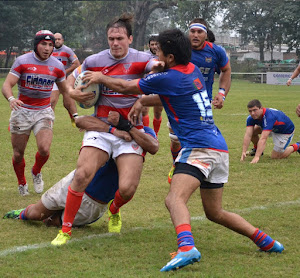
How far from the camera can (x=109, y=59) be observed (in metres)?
6.30

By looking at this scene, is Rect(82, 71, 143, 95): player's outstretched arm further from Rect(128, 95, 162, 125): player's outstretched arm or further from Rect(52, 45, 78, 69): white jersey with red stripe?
Rect(52, 45, 78, 69): white jersey with red stripe

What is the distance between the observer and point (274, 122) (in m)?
11.3

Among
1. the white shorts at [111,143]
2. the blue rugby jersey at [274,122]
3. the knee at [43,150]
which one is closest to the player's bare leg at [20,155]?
the knee at [43,150]

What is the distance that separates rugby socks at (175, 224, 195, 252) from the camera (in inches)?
186

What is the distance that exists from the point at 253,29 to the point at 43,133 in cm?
6153

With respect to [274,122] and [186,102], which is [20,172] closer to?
[186,102]

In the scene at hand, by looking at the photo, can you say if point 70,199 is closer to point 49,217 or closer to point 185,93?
point 49,217

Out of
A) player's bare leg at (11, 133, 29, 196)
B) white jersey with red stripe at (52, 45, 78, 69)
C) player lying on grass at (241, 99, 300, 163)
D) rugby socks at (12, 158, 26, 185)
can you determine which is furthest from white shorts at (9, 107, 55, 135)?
white jersey with red stripe at (52, 45, 78, 69)

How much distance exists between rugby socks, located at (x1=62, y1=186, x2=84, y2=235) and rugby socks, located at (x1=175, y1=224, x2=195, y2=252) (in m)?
1.33

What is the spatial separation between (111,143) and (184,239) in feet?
5.63

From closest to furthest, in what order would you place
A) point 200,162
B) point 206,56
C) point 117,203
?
point 200,162 < point 117,203 < point 206,56

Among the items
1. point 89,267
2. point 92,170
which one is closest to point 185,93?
point 92,170

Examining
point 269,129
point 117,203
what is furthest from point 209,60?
point 117,203

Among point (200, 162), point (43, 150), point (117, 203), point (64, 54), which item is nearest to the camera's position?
point (200, 162)
